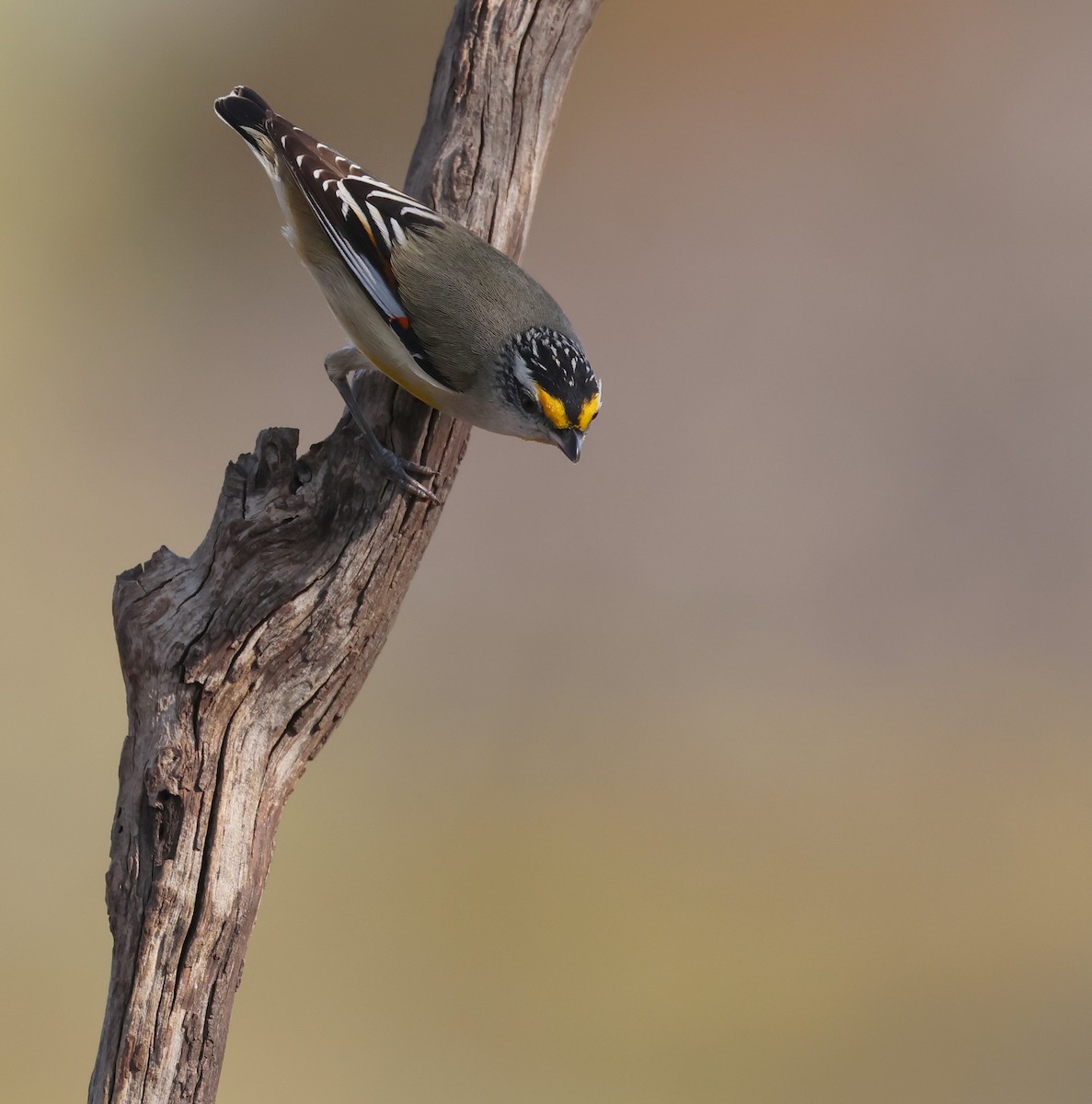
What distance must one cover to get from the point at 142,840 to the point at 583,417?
4.10 feet

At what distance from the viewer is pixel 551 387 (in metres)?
2.29

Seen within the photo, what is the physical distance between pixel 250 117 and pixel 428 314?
79cm

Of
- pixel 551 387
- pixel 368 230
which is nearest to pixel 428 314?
pixel 368 230

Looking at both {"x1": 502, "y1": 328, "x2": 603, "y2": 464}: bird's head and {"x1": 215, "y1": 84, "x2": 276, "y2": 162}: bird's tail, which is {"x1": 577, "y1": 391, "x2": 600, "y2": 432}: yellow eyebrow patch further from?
{"x1": 215, "y1": 84, "x2": 276, "y2": 162}: bird's tail

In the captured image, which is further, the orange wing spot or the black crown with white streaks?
the orange wing spot

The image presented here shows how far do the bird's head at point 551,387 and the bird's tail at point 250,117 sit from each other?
90 cm

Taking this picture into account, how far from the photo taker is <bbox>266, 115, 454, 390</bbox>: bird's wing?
8.05 feet

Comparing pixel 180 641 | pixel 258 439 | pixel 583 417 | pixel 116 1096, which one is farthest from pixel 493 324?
pixel 116 1096

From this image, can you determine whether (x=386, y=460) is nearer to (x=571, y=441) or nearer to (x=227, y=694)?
(x=571, y=441)

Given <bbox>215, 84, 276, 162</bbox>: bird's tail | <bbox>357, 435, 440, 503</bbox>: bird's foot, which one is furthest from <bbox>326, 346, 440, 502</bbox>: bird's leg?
<bbox>215, 84, 276, 162</bbox>: bird's tail

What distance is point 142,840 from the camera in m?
2.27

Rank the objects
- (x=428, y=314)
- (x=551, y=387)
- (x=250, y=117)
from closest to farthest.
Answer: (x=551, y=387) < (x=428, y=314) < (x=250, y=117)

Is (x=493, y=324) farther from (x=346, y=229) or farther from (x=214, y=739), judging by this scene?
(x=214, y=739)

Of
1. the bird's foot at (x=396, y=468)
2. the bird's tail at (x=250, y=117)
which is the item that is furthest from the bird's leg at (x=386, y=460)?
the bird's tail at (x=250, y=117)
